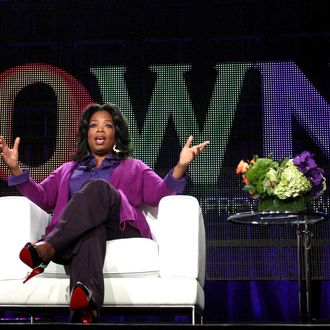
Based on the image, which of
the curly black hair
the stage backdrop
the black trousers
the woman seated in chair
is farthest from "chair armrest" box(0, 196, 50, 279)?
the stage backdrop

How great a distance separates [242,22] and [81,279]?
2.71 meters

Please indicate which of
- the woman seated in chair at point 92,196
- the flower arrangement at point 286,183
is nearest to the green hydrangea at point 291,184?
the flower arrangement at point 286,183

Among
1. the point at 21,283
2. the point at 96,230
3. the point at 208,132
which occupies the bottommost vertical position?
the point at 21,283

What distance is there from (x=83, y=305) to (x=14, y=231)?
2.23 ft

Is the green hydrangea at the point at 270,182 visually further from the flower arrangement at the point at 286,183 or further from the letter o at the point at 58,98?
the letter o at the point at 58,98

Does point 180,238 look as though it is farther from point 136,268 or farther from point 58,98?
point 58,98

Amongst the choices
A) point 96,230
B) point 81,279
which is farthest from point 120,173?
point 81,279

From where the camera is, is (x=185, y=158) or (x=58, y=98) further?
(x=58, y=98)

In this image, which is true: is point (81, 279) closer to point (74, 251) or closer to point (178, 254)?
point (74, 251)

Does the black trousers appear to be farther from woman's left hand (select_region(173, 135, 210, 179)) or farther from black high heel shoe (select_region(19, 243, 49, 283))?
woman's left hand (select_region(173, 135, 210, 179))

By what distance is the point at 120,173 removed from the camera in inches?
127

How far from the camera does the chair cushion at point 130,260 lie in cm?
280

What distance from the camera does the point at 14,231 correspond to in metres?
2.92

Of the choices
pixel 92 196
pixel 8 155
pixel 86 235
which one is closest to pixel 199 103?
pixel 8 155
